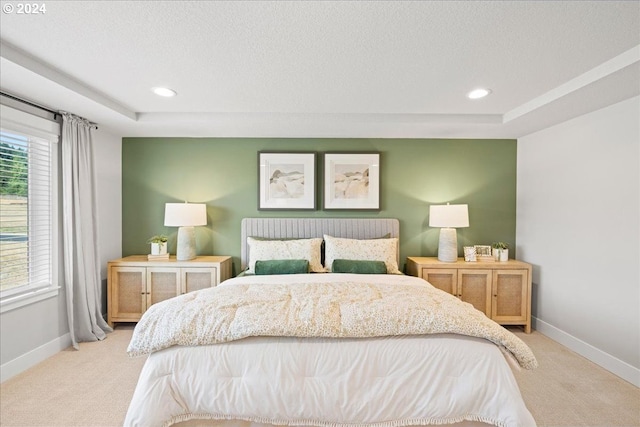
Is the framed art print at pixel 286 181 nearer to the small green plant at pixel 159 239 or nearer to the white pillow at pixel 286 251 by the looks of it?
the white pillow at pixel 286 251

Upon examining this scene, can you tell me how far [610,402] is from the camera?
7.13 ft

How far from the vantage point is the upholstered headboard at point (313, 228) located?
371 centimetres

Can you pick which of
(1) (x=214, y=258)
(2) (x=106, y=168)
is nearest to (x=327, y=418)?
(1) (x=214, y=258)

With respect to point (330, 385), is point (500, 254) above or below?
above

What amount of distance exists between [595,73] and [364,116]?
182 cm

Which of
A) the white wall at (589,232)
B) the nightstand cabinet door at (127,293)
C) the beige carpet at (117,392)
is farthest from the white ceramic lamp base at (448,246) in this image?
the nightstand cabinet door at (127,293)

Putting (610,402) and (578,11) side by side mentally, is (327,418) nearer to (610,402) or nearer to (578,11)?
(610,402)

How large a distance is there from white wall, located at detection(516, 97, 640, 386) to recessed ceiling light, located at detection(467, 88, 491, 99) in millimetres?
1154

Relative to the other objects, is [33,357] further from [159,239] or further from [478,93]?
[478,93]

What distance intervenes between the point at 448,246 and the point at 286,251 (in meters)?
1.89

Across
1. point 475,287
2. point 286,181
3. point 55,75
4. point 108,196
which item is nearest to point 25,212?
point 108,196

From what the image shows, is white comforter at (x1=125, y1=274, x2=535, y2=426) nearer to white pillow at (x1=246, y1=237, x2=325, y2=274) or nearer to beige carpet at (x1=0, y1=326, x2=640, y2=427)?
beige carpet at (x1=0, y1=326, x2=640, y2=427)

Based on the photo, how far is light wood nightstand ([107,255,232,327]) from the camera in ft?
10.9

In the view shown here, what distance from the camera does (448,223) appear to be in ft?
11.2
